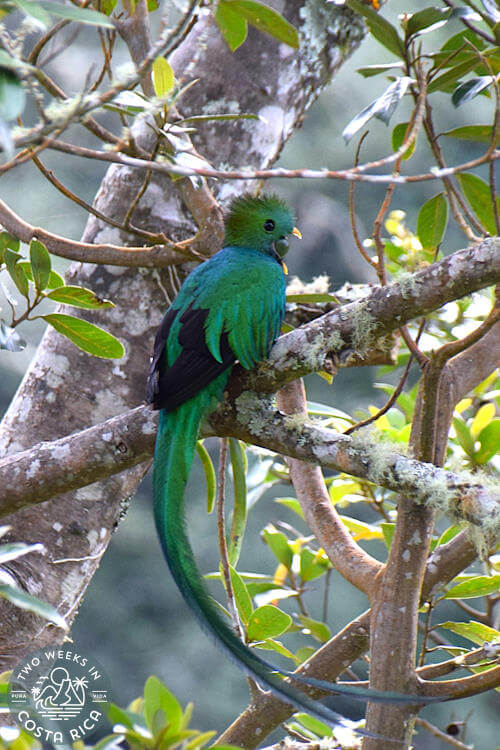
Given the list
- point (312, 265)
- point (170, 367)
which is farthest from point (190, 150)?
point (312, 265)

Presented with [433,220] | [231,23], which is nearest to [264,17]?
[231,23]

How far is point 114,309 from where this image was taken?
1834mm

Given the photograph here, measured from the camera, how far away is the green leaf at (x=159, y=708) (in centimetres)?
90

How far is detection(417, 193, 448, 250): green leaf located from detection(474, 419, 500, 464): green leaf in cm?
46

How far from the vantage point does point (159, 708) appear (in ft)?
3.01

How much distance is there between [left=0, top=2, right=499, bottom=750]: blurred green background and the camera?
179 inches

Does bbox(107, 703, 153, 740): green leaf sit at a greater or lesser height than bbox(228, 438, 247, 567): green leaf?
lesser

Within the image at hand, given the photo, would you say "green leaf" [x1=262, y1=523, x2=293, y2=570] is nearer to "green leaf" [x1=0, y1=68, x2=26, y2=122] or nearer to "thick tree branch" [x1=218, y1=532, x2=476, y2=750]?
"thick tree branch" [x1=218, y1=532, x2=476, y2=750]

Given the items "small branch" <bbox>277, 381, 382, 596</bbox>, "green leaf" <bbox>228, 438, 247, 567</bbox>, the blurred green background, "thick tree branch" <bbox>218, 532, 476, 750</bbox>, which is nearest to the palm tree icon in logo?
"thick tree branch" <bbox>218, 532, 476, 750</bbox>

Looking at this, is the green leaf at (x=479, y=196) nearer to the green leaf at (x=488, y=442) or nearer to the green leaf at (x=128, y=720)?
the green leaf at (x=488, y=442)

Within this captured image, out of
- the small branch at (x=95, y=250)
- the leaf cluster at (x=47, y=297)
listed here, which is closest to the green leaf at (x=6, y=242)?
the leaf cluster at (x=47, y=297)

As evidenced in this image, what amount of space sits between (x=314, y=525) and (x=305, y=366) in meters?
0.57

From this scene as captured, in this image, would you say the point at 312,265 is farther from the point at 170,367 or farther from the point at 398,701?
the point at 398,701

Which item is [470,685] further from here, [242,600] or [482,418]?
[482,418]
